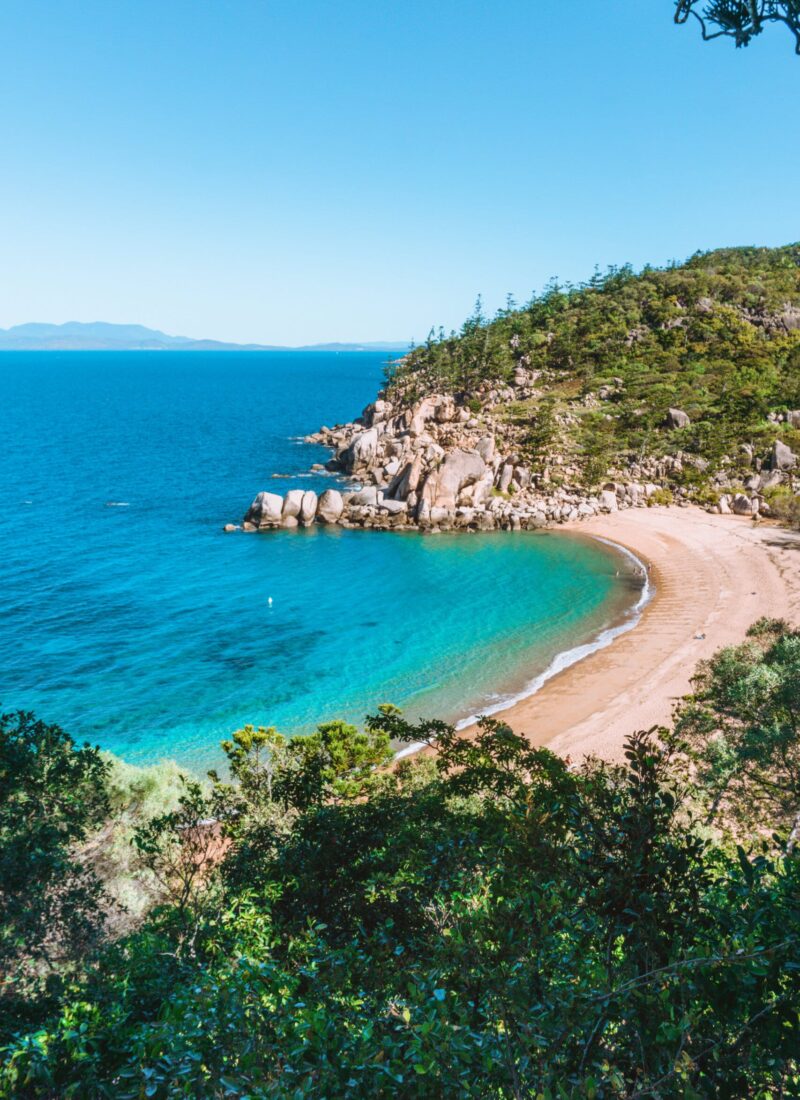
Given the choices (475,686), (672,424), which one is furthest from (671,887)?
(672,424)

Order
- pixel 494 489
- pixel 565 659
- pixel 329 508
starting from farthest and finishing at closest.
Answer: pixel 494 489 < pixel 329 508 < pixel 565 659

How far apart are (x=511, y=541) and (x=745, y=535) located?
2108cm

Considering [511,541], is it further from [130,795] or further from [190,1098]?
[190,1098]

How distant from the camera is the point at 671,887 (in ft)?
22.6

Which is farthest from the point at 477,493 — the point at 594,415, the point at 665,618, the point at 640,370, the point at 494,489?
the point at 640,370

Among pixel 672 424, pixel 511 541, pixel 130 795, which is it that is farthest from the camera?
pixel 672 424

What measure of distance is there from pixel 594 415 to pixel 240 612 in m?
54.6

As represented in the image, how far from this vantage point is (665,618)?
4391 centimetres

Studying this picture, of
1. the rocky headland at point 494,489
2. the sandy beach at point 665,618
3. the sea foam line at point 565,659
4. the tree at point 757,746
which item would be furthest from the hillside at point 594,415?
the tree at point 757,746

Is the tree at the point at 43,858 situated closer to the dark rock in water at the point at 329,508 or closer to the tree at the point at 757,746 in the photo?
the tree at the point at 757,746

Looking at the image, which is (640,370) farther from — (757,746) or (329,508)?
(757,746)

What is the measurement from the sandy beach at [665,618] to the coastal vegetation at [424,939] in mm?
14198

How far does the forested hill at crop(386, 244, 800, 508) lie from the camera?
70.9 meters

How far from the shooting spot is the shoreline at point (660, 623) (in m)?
31.4
